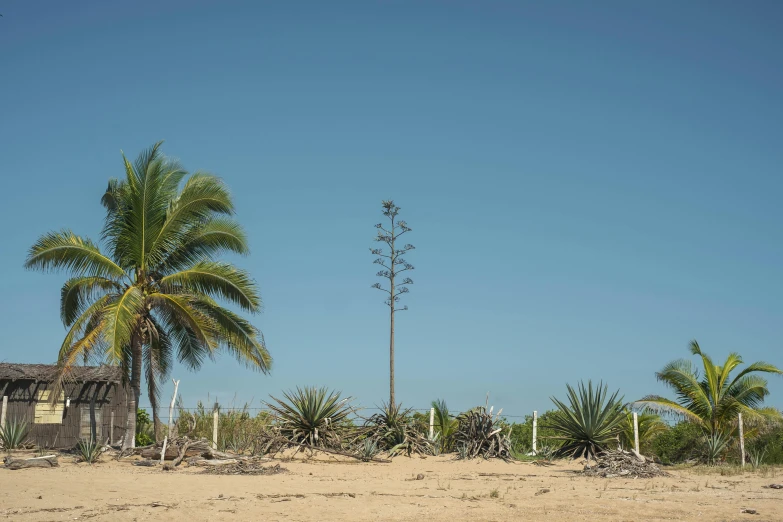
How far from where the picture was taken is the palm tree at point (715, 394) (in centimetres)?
2422

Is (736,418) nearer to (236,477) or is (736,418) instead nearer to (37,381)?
(236,477)

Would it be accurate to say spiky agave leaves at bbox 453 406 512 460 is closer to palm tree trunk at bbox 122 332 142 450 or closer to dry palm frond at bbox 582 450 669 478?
dry palm frond at bbox 582 450 669 478

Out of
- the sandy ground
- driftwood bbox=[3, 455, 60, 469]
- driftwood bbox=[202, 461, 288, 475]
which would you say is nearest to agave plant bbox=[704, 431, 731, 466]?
the sandy ground

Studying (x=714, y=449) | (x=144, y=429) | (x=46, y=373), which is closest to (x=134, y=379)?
(x=46, y=373)

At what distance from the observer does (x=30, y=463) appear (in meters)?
16.4

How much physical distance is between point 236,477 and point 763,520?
29.8ft

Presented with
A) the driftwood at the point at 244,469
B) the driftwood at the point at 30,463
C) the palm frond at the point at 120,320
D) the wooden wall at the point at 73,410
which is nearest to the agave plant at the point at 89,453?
the driftwood at the point at 30,463

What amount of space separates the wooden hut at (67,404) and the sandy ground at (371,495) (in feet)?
29.1

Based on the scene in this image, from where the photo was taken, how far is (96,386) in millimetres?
25438

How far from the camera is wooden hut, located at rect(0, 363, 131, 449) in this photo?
25.0m

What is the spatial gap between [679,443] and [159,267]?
1677 centimetres

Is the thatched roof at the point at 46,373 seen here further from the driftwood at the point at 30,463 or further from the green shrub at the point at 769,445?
the green shrub at the point at 769,445

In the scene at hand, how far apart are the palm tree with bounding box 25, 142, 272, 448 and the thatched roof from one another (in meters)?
1.91

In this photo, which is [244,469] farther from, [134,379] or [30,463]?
[134,379]
